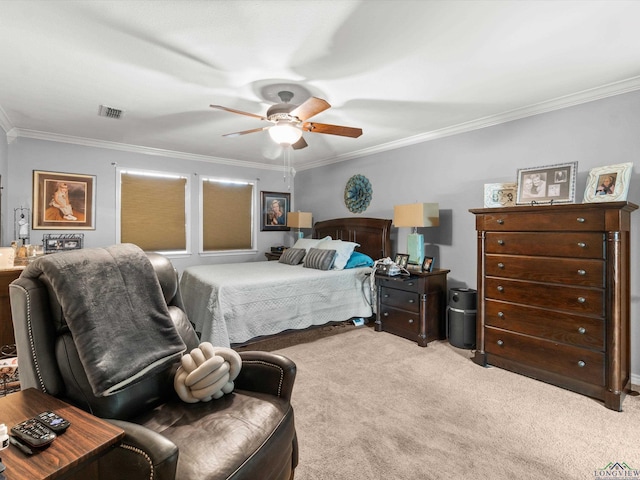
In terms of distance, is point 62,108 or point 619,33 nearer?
point 619,33

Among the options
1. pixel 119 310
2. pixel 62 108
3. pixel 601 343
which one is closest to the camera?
pixel 119 310

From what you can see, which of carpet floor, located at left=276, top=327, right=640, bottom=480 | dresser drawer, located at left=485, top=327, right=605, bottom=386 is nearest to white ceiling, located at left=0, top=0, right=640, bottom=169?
dresser drawer, located at left=485, top=327, right=605, bottom=386

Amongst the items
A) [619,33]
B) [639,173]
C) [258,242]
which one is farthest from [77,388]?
[258,242]

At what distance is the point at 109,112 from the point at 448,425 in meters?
4.14

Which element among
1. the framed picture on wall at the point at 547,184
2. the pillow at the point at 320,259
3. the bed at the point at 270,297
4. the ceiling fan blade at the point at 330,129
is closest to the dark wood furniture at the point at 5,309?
the bed at the point at 270,297

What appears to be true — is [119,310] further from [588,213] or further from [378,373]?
[588,213]

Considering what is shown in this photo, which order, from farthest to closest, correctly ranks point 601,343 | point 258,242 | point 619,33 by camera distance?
point 258,242, point 601,343, point 619,33

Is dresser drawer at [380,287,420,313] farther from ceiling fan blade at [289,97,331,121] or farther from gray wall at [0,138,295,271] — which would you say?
gray wall at [0,138,295,271]

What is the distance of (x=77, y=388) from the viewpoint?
51.8 inches

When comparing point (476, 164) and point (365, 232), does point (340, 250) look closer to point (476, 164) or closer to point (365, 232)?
point (365, 232)

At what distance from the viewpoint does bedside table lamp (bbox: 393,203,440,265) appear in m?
3.89

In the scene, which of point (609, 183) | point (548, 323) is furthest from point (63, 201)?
point (609, 183)

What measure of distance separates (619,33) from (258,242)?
5359mm

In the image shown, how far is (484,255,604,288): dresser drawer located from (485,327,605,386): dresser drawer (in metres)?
0.51
